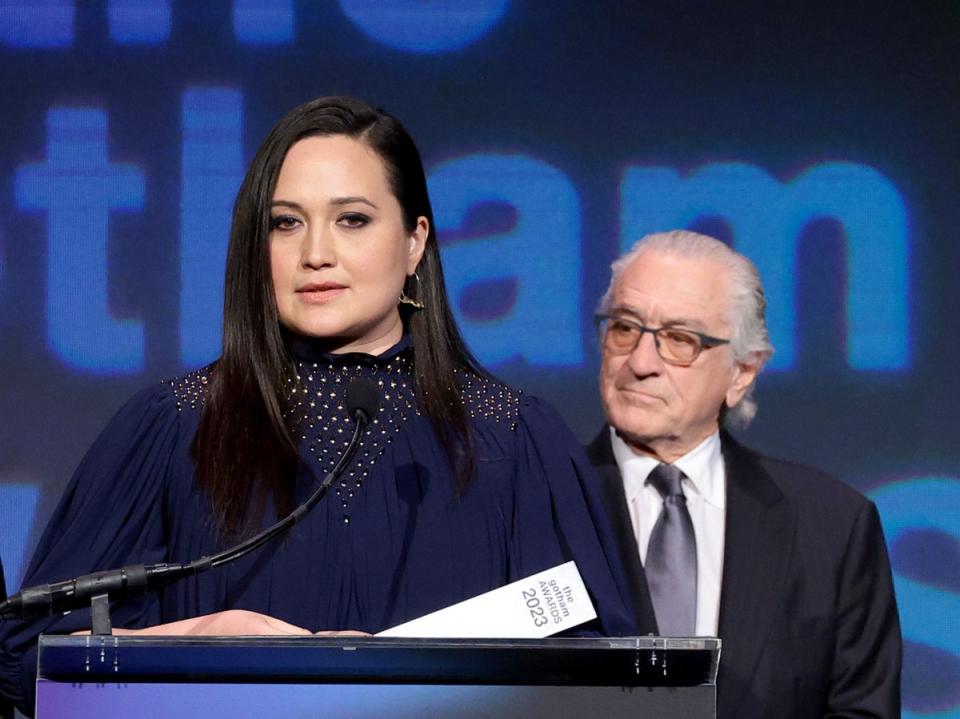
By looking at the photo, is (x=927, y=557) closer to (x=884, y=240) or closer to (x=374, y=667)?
(x=884, y=240)

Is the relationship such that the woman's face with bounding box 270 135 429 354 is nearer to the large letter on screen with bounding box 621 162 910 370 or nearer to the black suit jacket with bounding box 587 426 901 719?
the black suit jacket with bounding box 587 426 901 719

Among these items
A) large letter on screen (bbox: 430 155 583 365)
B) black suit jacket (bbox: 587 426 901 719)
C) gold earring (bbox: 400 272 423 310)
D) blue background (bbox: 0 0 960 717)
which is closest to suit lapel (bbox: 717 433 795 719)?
black suit jacket (bbox: 587 426 901 719)

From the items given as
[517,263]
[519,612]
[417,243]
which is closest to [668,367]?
[517,263]

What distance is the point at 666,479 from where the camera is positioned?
3418 mm

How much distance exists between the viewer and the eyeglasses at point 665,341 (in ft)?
11.4

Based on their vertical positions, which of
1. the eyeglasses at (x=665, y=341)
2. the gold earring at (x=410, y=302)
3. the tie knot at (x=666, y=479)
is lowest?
the tie knot at (x=666, y=479)

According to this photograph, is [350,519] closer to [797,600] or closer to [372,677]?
[372,677]

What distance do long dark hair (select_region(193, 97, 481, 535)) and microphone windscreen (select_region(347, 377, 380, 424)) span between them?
0.23 metres

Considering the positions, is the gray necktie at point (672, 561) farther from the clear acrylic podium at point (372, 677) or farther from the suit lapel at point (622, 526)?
the clear acrylic podium at point (372, 677)

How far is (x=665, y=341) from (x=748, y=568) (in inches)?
20.8

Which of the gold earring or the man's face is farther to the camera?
the man's face

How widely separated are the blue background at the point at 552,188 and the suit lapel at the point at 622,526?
52 centimetres

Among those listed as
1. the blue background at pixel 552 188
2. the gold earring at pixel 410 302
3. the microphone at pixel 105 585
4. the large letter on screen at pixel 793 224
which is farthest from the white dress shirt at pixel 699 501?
the microphone at pixel 105 585

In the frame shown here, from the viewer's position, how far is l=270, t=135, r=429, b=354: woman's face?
2.67 metres
